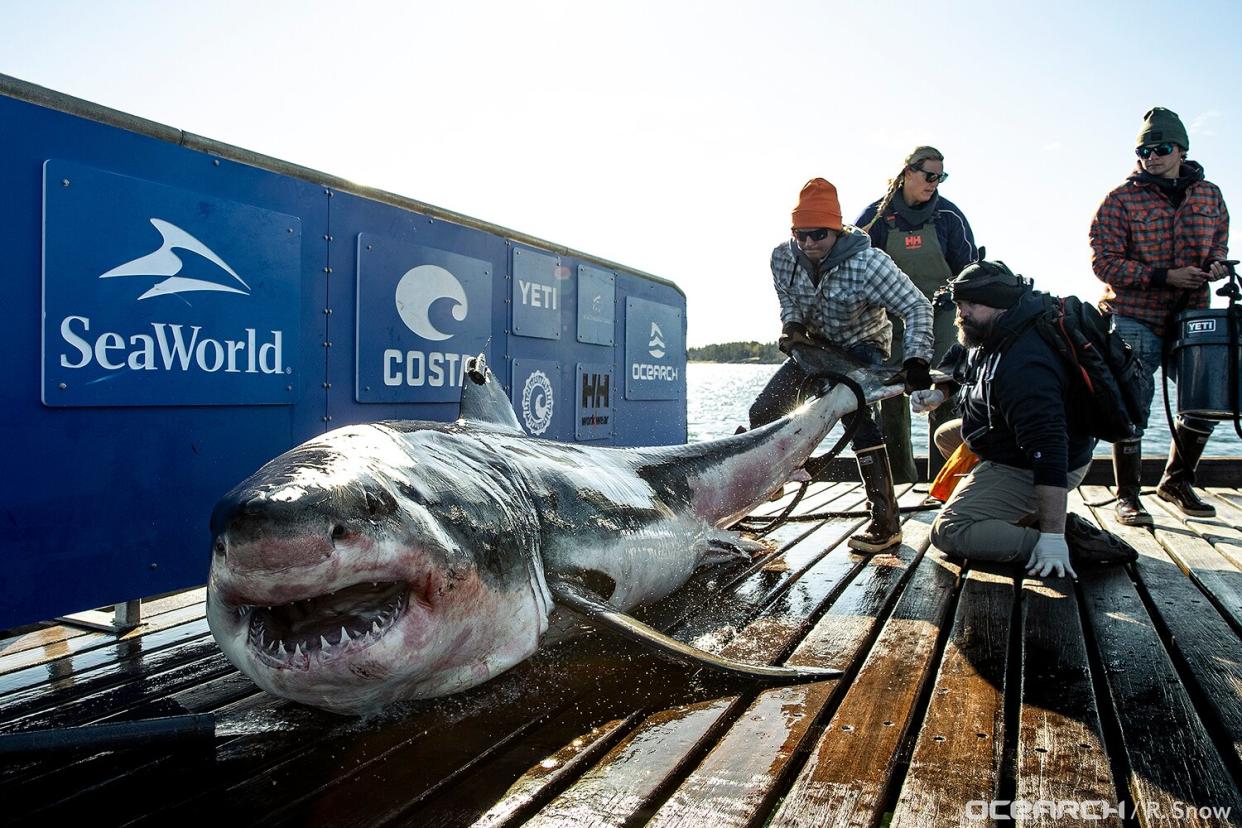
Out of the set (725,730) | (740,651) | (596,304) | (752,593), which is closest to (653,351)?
(596,304)

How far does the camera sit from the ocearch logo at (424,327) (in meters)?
4.91

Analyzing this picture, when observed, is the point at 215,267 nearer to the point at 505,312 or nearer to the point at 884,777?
the point at 505,312

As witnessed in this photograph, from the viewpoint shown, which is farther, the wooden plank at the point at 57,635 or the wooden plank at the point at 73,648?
the wooden plank at the point at 57,635

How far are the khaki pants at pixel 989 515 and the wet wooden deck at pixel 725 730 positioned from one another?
0.71 meters

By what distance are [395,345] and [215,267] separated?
1.20 metres

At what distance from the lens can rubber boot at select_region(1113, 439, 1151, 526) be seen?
18.6 feet

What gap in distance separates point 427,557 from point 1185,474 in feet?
20.4

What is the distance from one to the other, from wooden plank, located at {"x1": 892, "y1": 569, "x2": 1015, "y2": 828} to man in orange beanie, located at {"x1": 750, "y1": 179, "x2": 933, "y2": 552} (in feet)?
5.56

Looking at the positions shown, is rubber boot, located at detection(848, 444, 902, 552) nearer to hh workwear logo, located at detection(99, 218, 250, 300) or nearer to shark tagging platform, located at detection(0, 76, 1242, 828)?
shark tagging platform, located at detection(0, 76, 1242, 828)

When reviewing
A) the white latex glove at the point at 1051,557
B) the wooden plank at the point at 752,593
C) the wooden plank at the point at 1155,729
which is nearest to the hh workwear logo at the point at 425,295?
the wooden plank at the point at 752,593

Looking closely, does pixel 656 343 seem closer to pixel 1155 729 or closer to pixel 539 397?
pixel 539 397

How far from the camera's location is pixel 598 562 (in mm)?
3195

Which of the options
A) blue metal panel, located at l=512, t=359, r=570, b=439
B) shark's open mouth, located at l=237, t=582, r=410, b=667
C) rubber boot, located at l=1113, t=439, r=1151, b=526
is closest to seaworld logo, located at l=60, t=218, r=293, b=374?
shark's open mouth, located at l=237, t=582, r=410, b=667

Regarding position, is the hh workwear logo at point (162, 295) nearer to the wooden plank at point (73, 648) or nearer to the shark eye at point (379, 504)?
the wooden plank at point (73, 648)
